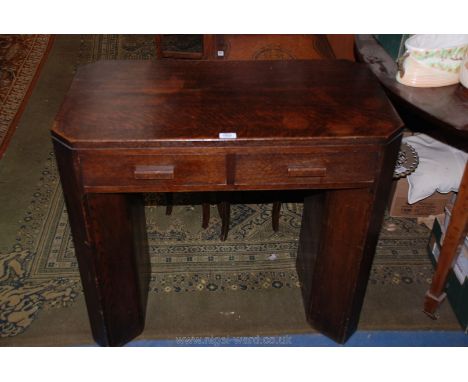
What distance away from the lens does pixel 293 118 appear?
189 centimetres

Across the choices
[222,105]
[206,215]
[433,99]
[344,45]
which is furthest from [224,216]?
[344,45]

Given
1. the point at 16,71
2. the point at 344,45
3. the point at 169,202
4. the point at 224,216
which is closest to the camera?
the point at 224,216

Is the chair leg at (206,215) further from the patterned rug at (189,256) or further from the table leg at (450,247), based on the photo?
the table leg at (450,247)

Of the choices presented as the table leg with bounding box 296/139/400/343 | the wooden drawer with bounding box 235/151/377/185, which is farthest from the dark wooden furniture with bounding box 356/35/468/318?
the wooden drawer with bounding box 235/151/377/185

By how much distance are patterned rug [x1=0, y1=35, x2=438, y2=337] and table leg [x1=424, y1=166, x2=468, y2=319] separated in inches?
8.9

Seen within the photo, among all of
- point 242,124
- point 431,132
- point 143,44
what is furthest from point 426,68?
point 143,44

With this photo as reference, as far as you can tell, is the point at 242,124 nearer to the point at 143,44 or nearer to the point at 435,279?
the point at 435,279

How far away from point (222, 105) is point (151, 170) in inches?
14.3

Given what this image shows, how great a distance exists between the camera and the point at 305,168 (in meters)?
1.84

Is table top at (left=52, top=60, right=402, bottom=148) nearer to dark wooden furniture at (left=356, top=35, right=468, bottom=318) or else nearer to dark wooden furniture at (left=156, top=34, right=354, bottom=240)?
dark wooden furniture at (left=356, top=35, right=468, bottom=318)

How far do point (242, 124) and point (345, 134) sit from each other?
343 mm

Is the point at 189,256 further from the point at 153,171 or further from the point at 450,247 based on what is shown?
the point at 450,247

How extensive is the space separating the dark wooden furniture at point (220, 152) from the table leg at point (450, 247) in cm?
40

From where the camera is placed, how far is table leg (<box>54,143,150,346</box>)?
6.28 feet
